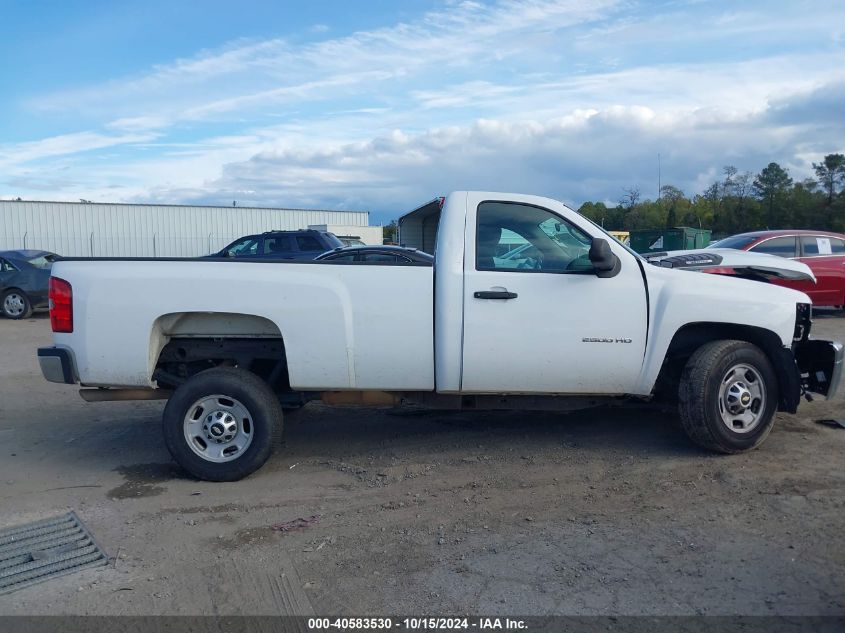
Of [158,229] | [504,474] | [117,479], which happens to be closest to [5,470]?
[117,479]

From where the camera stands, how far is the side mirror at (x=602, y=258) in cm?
531

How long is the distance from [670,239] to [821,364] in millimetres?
17290

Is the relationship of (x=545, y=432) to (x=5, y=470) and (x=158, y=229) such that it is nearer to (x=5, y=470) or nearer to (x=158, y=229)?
(x=5, y=470)

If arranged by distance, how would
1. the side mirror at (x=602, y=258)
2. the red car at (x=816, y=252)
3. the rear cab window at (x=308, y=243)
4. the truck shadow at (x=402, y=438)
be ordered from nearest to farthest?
the side mirror at (x=602, y=258), the truck shadow at (x=402, y=438), the red car at (x=816, y=252), the rear cab window at (x=308, y=243)

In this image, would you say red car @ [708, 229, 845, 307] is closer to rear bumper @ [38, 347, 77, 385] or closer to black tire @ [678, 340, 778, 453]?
black tire @ [678, 340, 778, 453]

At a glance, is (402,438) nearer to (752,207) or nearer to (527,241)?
(527,241)

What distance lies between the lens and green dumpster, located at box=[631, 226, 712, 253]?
72.5ft

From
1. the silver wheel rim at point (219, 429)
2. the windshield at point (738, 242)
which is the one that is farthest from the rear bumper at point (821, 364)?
the windshield at point (738, 242)

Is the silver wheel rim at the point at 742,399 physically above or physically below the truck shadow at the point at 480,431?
above

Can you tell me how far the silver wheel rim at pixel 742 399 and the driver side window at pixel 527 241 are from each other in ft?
4.40

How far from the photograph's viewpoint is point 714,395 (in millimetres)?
5586

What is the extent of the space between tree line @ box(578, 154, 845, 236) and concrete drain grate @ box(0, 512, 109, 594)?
22.8 m

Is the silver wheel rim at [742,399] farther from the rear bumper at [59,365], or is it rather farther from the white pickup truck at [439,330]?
the rear bumper at [59,365]

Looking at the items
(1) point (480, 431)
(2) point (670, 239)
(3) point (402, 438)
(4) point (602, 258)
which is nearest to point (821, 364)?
(4) point (602, 258)
